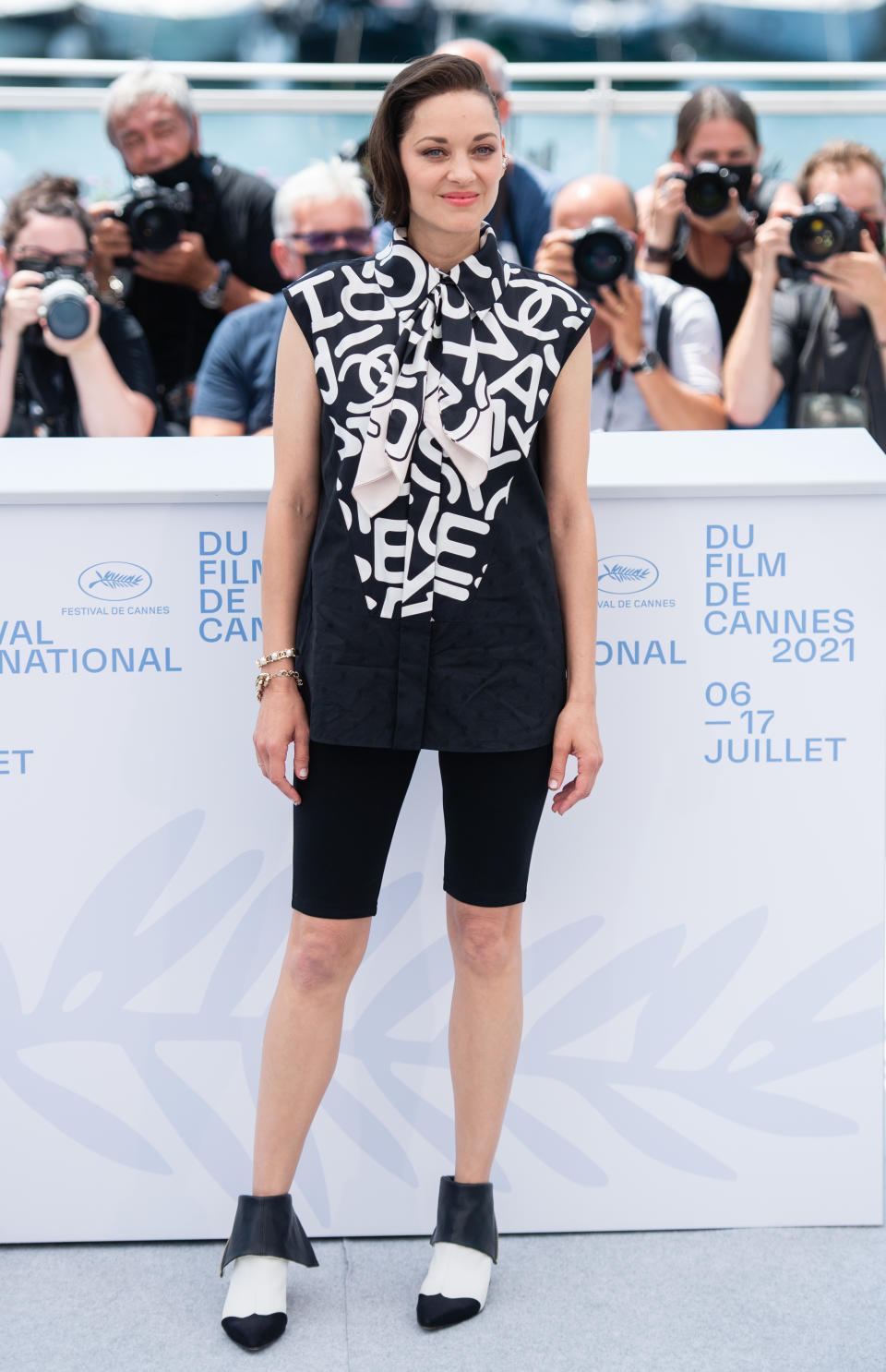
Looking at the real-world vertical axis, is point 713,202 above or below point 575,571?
above

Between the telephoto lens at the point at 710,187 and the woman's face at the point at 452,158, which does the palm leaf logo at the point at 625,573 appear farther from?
the telephoto lens at the point at 710,187

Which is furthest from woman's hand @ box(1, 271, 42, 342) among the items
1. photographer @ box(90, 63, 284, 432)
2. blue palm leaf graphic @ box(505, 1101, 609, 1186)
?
blue palm leaf graphic @ box(505, 1101, 609, 1186)

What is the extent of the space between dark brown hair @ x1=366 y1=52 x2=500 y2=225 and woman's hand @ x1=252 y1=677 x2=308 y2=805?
52 cm

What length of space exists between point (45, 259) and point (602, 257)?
1124 millimetres

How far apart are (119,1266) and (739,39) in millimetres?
8079

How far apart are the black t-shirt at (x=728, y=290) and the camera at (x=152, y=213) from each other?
1112mm

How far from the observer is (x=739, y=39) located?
8102mm

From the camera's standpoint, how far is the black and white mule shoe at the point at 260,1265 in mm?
1561

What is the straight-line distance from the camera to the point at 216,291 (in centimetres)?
309

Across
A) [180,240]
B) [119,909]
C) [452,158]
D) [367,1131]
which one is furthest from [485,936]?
[180,240]

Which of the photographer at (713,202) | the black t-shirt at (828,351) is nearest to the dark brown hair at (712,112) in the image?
the photographer at (713,202)

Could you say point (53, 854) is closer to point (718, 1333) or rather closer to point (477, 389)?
point (477, 389)

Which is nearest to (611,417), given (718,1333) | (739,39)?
(718,1333)

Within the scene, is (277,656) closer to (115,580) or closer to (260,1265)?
(115,580)
